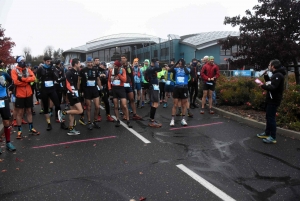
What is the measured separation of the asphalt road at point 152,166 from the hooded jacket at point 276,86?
102 cm

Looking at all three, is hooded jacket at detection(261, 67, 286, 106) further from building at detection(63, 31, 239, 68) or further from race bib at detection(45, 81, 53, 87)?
building at detection(63, 31, 239, 68)

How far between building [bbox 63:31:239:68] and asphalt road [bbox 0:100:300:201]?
1931cm

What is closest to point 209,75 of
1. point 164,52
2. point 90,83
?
point 90,83

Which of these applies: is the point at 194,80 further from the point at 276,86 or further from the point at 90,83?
the point at 276,86

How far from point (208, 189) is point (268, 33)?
6411 mm

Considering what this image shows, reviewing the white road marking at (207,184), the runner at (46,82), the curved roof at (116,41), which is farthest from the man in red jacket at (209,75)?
the curved roof at (116,41)

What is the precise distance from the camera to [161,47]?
46.1 m

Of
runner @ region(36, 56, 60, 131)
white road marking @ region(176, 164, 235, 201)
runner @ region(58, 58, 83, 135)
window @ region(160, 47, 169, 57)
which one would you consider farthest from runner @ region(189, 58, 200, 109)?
window @ region(160, 47, 169, 57)

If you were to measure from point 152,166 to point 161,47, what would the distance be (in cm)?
4271

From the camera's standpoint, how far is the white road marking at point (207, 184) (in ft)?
11.8

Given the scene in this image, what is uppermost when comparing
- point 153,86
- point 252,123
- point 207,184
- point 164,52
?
point 164,52

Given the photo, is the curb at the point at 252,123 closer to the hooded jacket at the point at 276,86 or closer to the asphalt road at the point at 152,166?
the asphalt road at the point at 152,166

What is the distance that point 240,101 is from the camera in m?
10.2

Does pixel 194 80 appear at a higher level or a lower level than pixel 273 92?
higher
